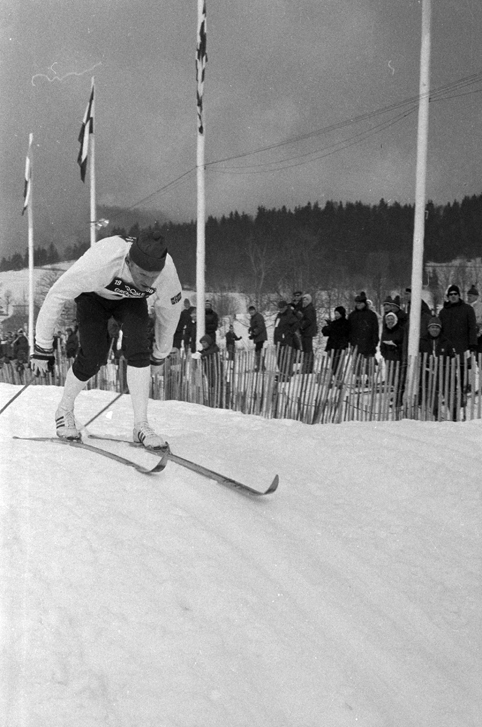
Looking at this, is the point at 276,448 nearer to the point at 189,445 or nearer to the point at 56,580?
the point at 189,445

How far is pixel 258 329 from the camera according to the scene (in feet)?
41.2

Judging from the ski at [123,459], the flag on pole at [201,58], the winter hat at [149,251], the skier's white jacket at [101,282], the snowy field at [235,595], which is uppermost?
the flag on pole at [201,58]

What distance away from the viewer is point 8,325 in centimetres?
3953

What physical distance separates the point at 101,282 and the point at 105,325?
0.44 metres

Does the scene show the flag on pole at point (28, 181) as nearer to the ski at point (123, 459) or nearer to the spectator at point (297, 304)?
the spectator at point (297, 304)

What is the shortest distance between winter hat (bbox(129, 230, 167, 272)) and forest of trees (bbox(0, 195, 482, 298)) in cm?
3998

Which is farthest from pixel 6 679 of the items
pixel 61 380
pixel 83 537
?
pixel 61 380

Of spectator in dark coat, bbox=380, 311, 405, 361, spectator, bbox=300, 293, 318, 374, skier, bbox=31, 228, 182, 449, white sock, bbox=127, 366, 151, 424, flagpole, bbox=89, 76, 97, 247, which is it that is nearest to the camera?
skier, bbox=31, 228, 182, 449

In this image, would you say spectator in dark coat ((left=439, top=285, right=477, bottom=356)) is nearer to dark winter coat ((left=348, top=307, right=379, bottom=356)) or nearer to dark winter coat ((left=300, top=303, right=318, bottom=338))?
dark winter coat ((left=348, top=307, right=379, bottom=356))

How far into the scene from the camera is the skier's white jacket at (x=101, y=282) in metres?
3.71

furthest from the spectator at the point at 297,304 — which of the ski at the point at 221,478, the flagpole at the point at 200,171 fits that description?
the ski at the point at 221,478

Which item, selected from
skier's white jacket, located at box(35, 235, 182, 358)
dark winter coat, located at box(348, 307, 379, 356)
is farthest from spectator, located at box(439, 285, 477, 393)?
skier's white jacket, located at box(35, 235, 182, 358)

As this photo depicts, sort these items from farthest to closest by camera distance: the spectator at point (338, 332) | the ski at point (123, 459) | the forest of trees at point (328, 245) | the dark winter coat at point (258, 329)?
the forest of trees at point (328, 245) → the dark winter coat at point (258, 329) → the spectator at point (338, 332) → the ski at point (123, 459)

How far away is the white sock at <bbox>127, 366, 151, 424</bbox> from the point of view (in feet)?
13.4
